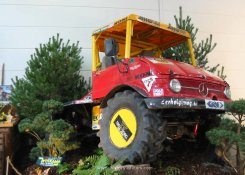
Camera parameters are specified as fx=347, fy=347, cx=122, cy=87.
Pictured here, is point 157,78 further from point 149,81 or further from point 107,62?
point 107,62

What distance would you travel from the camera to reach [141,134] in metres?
4.58

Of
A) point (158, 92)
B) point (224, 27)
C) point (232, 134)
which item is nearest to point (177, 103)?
point (158, 92)

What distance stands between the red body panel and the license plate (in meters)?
0.14

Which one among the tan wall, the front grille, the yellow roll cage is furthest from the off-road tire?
the tan wall

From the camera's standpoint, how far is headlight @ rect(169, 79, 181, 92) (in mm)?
4711

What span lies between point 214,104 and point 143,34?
2047 mm

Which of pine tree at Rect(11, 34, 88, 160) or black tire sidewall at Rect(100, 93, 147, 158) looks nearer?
black tire sidewall at Rect(100, 93, 147, 158)

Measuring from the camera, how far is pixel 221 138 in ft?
15.1

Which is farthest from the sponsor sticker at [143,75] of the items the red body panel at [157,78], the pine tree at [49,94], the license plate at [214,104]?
the pine tree at [49,94]

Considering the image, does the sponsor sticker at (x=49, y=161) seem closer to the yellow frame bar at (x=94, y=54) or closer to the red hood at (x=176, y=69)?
the yellow frame bar at (x=94, y=54)

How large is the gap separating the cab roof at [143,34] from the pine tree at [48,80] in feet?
3.54

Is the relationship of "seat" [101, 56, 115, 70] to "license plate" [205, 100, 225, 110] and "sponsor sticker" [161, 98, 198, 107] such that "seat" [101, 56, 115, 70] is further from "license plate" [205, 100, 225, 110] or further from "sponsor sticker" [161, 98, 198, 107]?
"license plate" [205, 100, 225, 110]

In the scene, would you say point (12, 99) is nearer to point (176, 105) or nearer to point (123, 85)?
point (123, 85)

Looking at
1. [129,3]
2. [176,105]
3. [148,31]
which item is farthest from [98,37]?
[129,3]
